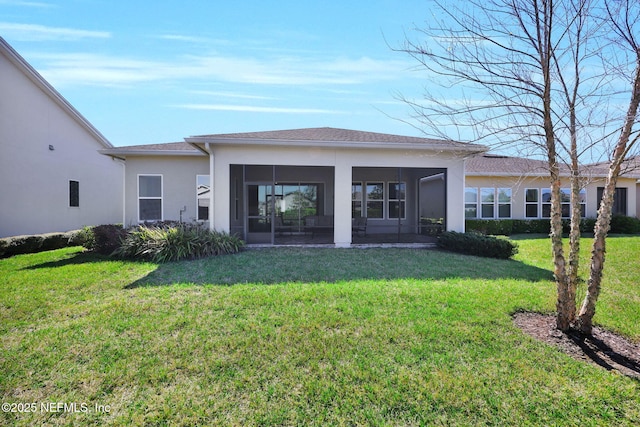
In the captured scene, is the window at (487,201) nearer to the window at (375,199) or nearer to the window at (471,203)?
the window at (471,203)

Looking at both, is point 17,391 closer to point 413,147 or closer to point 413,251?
point 413,251

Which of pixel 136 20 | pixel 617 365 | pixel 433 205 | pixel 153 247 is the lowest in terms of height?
pixel 617 365

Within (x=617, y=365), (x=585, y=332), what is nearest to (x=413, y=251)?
(x=585, y=332)

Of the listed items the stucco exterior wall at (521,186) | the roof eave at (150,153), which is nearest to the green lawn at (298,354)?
the roof eave at (150,153)

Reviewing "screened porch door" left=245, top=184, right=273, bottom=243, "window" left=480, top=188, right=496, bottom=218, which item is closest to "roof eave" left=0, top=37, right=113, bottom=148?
"screened porch door" left=245, top=184, right=273, bottom=243

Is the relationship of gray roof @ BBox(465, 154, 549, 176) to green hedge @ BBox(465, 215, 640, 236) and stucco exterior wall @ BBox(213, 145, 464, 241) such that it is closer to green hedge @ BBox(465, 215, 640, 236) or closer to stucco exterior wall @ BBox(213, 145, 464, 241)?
green hedge @ BBox(465, 215, 640, 236)

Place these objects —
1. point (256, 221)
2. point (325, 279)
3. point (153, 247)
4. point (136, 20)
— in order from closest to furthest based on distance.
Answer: point (325, 279)
point (136, 20)
point (153, 247)
point (256, 221)

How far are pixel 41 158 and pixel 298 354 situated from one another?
15.1m

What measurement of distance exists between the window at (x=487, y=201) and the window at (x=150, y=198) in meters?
16.0

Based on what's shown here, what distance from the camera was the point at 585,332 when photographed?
12.8ft

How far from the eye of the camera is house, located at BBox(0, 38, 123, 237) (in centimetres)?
1127

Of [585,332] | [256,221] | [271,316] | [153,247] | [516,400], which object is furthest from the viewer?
[256,221]

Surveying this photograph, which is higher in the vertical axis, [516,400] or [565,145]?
[565,145]

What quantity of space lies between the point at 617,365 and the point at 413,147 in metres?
7.77
